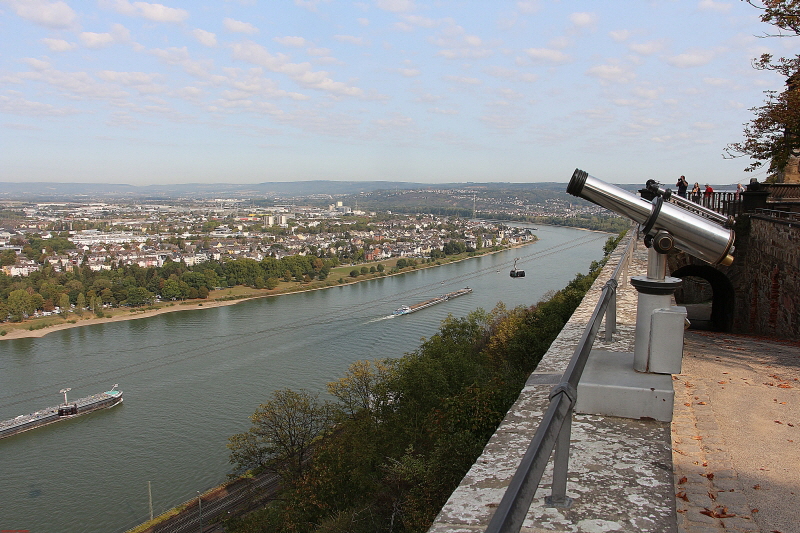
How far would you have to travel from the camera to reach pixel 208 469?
14977 millimetres

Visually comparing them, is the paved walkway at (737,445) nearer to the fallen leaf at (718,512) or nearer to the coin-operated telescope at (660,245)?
the fallen leaf at (718,512)

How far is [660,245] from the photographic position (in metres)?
1.99

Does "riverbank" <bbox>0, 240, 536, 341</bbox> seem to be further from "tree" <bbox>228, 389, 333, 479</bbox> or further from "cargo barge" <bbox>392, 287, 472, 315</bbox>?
"tree" <bbox>228, 389, 333, 479</bbox>

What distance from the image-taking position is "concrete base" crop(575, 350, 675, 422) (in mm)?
1998

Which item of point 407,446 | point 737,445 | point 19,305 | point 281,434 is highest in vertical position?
point 737,445

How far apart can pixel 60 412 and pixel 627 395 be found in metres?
21.2

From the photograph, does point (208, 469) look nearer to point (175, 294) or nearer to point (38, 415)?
point (38, 415)

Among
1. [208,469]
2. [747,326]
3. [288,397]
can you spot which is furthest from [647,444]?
[208,469]

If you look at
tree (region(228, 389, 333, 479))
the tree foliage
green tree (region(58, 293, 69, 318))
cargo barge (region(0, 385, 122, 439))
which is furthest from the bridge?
green tree (region(58, 293, 69, 318))

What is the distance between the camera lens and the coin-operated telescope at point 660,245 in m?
2.01

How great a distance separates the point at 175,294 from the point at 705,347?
136ft

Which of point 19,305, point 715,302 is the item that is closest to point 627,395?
point 715,302

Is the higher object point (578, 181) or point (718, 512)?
point (578, 181)

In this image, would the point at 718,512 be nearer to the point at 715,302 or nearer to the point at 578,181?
the point at 578,181
